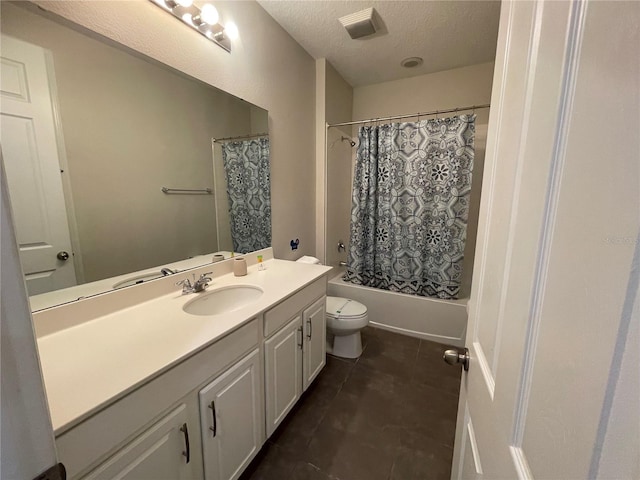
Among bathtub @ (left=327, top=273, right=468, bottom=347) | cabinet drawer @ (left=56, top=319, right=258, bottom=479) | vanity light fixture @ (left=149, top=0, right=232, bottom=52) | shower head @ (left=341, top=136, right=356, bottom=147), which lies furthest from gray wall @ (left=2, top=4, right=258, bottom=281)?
bathtub @ (left=327, top=273, right=468, bottom=347)

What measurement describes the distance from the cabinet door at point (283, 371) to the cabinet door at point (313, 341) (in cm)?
6

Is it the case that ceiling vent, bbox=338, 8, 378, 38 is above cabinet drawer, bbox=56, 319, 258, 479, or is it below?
above

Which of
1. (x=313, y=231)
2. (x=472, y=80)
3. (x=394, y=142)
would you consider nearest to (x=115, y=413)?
(x=313, y=231)

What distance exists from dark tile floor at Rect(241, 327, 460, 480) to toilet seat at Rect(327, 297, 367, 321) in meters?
0.38

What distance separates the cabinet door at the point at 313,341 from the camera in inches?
62.2

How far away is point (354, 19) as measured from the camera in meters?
1.79

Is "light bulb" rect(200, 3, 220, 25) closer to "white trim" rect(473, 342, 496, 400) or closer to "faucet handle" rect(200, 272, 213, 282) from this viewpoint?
"faucet handle" rect(200, 272, 213, 282)

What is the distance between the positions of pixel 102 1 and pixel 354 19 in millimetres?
1438

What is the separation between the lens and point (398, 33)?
1.97 m

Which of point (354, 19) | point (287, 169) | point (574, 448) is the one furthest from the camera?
point (287, 169)

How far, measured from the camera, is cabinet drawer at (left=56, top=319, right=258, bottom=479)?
1.98 ft

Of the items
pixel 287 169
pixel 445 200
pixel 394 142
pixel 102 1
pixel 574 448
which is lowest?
pixel 574 448

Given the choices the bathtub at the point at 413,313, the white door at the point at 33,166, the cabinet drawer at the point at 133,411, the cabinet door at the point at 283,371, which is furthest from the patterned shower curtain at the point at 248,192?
the bathtub at the point at 413,313

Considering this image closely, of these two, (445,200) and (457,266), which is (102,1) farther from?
(457,266)
